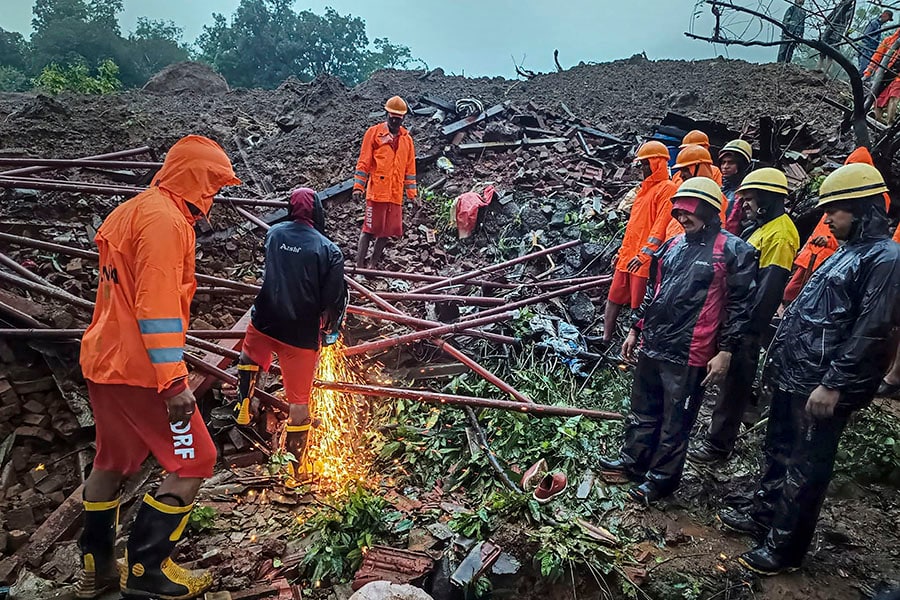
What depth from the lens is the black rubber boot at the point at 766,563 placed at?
10.7 ft

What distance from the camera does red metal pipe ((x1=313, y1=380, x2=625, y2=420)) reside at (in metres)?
4.75

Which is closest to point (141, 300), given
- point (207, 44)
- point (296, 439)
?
point (296, 439)

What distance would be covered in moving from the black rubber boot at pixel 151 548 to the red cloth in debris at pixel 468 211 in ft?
23.8

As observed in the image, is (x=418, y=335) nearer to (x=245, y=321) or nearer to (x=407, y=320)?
(x=407, y=320)

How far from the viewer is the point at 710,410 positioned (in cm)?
521

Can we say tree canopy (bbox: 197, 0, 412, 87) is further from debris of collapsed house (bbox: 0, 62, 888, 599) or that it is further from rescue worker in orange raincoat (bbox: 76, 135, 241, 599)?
rescue worker in orange raincoat (bbox: 76, 135, 241, 599)

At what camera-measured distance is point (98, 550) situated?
2.89 meters

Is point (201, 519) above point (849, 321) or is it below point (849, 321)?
below

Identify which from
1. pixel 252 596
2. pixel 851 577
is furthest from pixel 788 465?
pixel 252 596

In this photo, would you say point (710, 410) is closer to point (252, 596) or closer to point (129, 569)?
point (252, 596)

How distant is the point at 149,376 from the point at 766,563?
3.90 metres

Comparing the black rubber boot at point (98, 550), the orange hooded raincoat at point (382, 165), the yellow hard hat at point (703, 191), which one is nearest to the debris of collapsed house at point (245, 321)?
the black rubber boot at point (98, 550)

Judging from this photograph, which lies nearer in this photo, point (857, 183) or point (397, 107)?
point (857, 183)

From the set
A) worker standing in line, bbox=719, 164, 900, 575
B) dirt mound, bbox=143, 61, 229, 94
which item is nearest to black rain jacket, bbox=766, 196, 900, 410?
worker standing in line, bbox=719, 164, 900, 575
